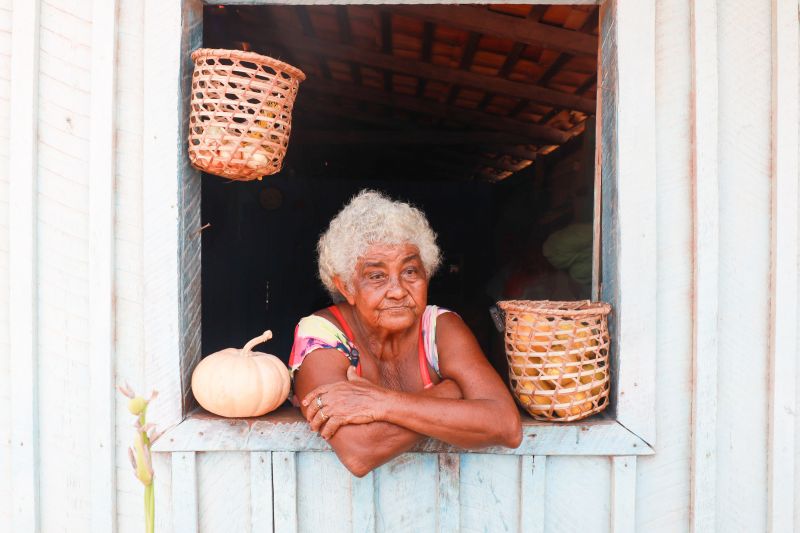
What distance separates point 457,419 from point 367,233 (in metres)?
0.78

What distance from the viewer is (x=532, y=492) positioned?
2.18 metres

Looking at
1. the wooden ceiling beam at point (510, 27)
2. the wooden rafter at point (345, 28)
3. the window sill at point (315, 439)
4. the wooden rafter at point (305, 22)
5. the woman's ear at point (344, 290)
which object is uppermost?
the wooden rafter at point (305, 22)

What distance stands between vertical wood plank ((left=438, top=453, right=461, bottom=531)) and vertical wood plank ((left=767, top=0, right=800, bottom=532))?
1.16 m

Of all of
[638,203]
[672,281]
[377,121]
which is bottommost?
[672,281]

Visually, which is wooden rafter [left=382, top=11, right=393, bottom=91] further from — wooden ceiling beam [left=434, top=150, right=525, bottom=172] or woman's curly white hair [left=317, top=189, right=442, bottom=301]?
wooden ceiling beam [left=434, top=150, right=525, bottom=172]

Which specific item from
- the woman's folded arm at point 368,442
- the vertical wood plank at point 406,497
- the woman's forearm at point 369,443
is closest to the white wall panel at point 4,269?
the woman's folded arm at point 368,442

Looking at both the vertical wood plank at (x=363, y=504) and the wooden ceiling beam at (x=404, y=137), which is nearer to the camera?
the vertical wood plank at (x=363, y=504)

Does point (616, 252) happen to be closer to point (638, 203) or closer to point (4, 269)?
point (638, 203)

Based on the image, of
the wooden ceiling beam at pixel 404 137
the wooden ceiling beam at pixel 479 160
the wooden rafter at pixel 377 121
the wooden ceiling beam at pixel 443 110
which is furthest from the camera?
the wooden ceiling beam at pixel 479 160

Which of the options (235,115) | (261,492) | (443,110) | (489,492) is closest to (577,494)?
(489,492)

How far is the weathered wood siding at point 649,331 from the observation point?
2.16 metres

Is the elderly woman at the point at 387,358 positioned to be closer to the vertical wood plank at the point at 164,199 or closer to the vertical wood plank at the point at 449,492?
the vertical wood plank at the point at 449,492

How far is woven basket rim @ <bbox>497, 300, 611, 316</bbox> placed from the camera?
2094 millimetres

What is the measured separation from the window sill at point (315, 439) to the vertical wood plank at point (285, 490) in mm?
48
